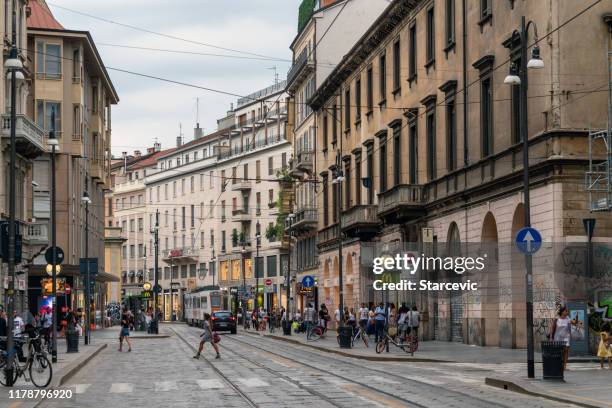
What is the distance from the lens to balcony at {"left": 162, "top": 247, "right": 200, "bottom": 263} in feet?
413

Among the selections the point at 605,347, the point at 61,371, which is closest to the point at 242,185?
the point at 61,371

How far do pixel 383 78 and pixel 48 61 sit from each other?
68.0 feet

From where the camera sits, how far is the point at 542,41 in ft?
121

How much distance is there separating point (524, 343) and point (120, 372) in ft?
44.8

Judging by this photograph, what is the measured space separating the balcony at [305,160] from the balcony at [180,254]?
46212mm

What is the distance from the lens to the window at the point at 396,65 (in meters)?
55.1

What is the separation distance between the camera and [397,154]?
55594 mm

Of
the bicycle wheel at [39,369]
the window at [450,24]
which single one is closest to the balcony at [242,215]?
the window at [450,24]

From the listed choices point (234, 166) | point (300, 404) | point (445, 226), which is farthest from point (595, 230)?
point (234, 166)

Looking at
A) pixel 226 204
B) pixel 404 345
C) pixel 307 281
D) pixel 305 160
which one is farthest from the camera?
pixel 226 204

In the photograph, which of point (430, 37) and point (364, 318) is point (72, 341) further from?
point (430, 37)

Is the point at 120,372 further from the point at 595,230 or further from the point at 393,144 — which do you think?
the point at 393,144

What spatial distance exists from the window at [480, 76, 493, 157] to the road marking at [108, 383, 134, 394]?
759 inches

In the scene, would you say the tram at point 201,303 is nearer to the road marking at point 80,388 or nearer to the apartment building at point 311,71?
the apartment building at point 311,71
